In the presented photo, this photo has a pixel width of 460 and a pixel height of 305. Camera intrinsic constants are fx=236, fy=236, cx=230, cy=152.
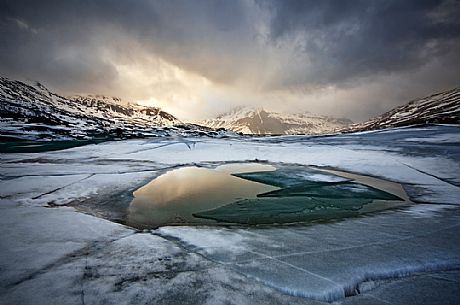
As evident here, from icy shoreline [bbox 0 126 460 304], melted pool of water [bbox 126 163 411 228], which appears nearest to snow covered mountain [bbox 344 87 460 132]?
melted pool of water [bbox 126 163 411 228]

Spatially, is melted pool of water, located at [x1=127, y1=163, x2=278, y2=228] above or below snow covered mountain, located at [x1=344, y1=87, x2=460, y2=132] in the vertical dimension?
below

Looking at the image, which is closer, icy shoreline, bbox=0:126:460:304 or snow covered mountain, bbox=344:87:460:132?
icy shoreline, bbox=0:126:460:304

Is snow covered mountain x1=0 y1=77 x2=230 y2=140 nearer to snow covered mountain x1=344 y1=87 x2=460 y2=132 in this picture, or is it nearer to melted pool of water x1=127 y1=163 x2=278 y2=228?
melted pool of water x1=127 y1=163 x2=278 y2=228

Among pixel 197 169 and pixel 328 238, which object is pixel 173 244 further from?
pixel 197 169

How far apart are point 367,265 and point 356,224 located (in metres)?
1.31

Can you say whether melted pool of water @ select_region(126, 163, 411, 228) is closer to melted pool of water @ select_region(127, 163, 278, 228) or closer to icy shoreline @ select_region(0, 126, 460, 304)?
melted pool of water @ select_region(127, 163, 278, 228)

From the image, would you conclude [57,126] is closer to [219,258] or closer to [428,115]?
[219,258]

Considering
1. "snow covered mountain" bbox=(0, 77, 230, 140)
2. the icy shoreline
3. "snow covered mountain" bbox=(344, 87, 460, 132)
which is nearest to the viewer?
the icy shoreline

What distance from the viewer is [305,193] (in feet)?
18.7

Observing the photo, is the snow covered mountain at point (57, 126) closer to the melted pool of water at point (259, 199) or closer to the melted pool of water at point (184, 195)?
the melted pool of water at point (184, 195)

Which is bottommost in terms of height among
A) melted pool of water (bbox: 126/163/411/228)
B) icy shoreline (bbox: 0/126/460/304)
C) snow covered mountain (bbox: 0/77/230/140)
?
melted pool of water (bbox: 126/163/411/228)

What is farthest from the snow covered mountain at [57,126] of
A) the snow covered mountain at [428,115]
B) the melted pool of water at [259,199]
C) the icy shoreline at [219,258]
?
the snow covered mountain at [428,115]

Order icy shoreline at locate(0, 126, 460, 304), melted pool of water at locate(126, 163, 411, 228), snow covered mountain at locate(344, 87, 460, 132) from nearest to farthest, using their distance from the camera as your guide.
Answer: icy shoreline at locate(0, 126, 460, 304) → melted pool of water at locate(126, 163, 411, 228) → snow covered mountain at locate(344, 87, 460, 132)

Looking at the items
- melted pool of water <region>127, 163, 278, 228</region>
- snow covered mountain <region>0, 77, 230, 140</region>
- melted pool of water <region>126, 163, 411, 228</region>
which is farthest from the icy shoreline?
snow covered mountain <region>0, 77, 230, 140</region>
